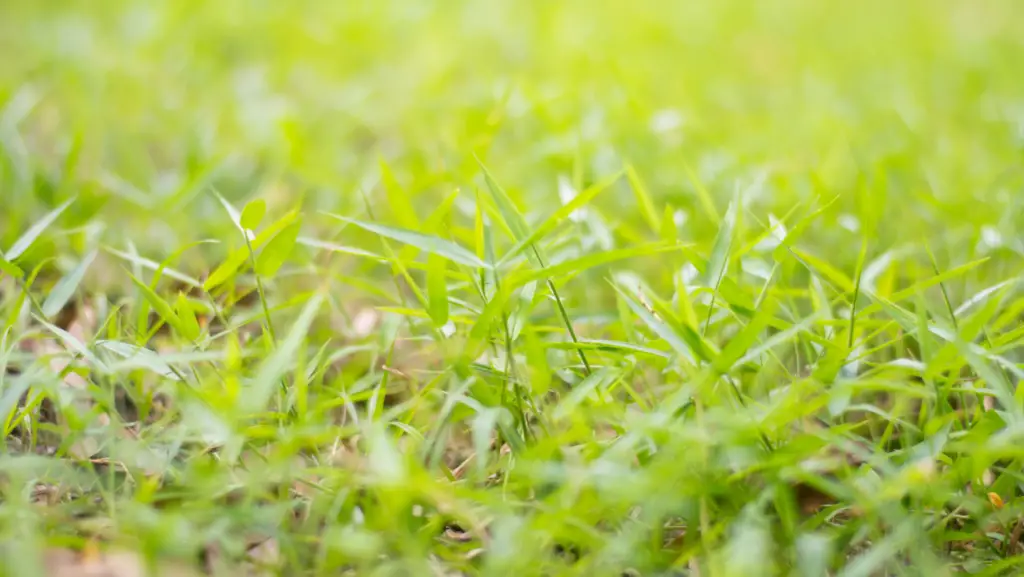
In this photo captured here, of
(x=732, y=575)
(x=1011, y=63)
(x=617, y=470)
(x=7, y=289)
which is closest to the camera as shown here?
(x=732, y=575)

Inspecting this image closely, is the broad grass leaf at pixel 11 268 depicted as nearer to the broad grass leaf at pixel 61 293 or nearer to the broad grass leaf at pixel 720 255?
the broad grass leaf at pixel 61 293

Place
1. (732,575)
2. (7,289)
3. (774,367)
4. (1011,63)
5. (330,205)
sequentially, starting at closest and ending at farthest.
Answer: (732,575) < (774,367) < (7,289) < (330,205) < (1011,63)

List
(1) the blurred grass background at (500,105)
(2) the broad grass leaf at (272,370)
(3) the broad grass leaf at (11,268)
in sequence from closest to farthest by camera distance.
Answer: (2) the broad grass leaf at (272,370) → (3) the broad grass leaf at (11,268) → (1) the blurred grass background at (500,105)

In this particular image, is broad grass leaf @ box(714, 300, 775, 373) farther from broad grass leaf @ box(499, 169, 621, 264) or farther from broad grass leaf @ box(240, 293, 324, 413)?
broad grass leaf @ box(240, 293, 324, 413)

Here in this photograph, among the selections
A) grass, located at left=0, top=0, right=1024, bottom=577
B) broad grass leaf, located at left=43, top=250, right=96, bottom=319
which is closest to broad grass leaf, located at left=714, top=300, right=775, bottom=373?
grass, located at left=0, top=0, right=1024, bottom=577

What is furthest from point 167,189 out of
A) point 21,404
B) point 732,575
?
point 732,575

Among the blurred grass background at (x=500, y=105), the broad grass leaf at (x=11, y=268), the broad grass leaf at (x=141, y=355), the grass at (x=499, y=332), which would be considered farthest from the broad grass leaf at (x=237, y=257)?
the blurred grass background at (x=500, y=105)

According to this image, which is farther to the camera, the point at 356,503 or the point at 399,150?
the point at 399,150

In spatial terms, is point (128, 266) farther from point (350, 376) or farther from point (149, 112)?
point (149, 112)

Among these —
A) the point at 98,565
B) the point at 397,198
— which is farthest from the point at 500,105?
the point at 98,565
